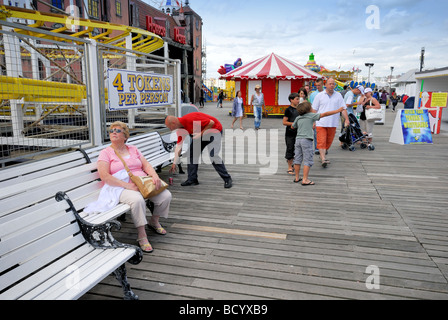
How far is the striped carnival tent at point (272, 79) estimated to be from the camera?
21656 mm

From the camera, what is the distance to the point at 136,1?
2612 centimetres

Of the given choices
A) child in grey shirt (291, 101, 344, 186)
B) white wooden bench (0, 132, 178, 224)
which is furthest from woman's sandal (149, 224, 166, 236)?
child in grey shirt (291, 101, 344, 186)

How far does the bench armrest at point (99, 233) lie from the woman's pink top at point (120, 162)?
3.12ft

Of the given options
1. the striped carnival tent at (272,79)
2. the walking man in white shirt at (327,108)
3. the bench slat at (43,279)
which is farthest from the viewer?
the striped carnival tent at (272,79)

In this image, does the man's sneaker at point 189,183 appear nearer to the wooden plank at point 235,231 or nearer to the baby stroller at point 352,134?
the wooden plank at point 235,231

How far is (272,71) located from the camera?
2178 cm

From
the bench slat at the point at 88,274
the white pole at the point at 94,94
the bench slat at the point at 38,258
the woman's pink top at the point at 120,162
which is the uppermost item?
the white pole at the point at 94,94

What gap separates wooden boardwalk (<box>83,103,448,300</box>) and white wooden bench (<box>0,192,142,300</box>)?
38 centimetres

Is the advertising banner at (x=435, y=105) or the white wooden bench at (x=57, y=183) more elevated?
the advertising banner at (x=435, y=105)

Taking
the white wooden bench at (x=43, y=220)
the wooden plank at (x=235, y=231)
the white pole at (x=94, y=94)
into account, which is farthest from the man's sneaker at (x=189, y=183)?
the white wooden bench at (x=43, y=220)

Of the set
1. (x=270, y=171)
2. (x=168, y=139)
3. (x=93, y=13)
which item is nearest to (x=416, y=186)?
(x=270, y=171)

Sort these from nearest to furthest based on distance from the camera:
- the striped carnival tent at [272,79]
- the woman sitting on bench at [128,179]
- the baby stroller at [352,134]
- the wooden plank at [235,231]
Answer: the woman sitting on bench at [128,179]
the wooden plank at [235,231]
the baby stroller at [352,134]
the striped carnival tent at [272,79]

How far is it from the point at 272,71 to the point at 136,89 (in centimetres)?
1695

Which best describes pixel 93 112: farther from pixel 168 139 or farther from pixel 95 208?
pixel 168 139
